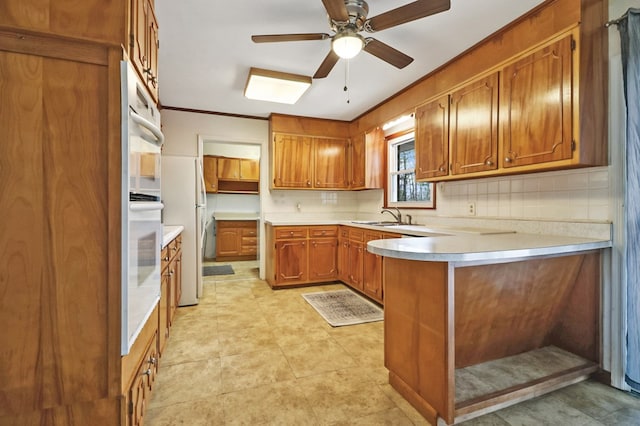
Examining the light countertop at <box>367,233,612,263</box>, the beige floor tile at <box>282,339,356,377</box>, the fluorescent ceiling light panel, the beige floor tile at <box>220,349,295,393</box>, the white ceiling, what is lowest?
the beige floor tile at <box>220,349,295,393</box>

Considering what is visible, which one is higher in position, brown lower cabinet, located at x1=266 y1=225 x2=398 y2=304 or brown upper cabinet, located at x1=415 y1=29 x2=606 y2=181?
brown upper cabinet, located at x1=415 y1=29 x2=606 y2=181

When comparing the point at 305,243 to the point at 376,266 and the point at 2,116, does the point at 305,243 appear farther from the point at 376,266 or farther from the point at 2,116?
the point at 2,116

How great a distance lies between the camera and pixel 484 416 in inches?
63.0

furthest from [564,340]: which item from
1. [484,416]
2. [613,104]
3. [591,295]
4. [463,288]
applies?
[613,104]

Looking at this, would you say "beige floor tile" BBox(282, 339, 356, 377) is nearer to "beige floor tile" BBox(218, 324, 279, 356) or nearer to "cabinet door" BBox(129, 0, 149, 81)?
"beige floor tile" BBox(218, 324, 279, 356)

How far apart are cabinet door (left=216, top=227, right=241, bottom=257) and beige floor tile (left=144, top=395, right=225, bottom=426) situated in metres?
4.58

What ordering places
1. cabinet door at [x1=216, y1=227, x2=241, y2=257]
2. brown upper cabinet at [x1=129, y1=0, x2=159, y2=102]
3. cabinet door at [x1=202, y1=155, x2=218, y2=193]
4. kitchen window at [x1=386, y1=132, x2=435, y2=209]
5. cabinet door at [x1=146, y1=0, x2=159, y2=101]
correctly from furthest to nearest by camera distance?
cabinet door at [x1=202, y1=155, x2=218, y2=193]
cabinet door at [x1=216, y1=227, x2=241, y2=257]
kitchen window at [x1=386, y1=132, x2=435, y2=209]
cabinet door at [x1=146, y1=0, x2=159, y2=101]
brown upper cabinet at [x1=129, y1=0, x2=159, y2=102]

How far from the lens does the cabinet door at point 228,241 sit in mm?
6109

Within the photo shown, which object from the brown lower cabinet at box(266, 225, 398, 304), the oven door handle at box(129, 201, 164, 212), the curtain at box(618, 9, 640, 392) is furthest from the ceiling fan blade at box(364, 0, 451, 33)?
the brown lower cabinet at box(266, 225, 398, 304)

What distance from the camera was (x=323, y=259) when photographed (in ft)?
13.7

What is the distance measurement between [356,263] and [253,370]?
6.64 feet

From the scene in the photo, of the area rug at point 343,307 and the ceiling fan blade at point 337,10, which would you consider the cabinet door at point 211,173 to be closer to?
the area rug at point 343,307

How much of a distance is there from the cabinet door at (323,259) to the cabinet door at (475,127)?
6.69ft

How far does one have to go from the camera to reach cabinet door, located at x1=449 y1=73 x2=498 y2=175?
2287 millimetres
